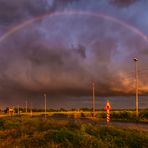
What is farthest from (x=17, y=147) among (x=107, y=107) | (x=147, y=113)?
(x=147, y=113)

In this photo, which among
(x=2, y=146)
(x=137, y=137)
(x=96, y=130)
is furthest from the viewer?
(x=96, y=130)

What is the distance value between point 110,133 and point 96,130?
180 centimetres

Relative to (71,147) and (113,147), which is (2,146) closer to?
(71,147)

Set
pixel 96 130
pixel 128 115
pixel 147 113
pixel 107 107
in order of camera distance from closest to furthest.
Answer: pixel 96 130, pixel 107 107, pixel 147 113, pixel 128 115

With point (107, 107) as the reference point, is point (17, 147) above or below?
below

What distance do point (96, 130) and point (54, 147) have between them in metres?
6.15

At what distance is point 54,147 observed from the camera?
18938mm

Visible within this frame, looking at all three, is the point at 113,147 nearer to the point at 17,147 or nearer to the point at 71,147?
the point at 71,147

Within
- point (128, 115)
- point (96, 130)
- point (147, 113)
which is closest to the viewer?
point (96, 130)

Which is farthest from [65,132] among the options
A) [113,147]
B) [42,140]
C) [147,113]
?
[147,113]

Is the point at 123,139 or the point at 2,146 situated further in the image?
the point at 2,146

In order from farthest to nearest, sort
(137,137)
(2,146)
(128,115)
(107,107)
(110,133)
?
1. (128,115)
2. (107,107)
3. (110,133)
4. (2,146)
5. (137,137)

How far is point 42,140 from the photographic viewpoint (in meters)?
22.1

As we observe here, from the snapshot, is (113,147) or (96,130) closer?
(113,147)
